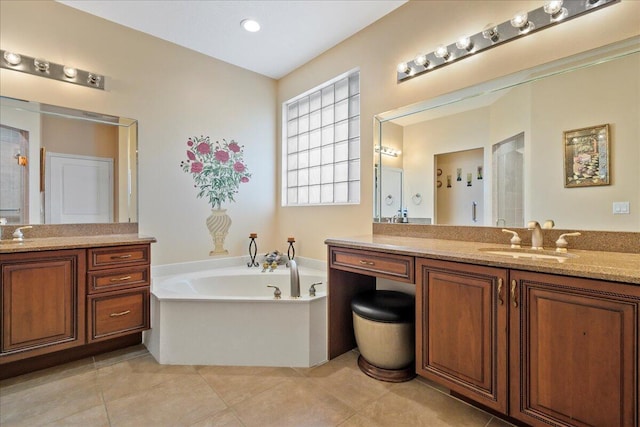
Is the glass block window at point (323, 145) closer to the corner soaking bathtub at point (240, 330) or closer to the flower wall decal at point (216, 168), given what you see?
the flower wall decal at point (216, 168)

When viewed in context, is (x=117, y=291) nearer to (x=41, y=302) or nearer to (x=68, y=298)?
(x=68, y=298)

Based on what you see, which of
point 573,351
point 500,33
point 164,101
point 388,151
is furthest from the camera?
point 164,101

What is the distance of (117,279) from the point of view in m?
2.15

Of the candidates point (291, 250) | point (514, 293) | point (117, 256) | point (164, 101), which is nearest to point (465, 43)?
point (514, 293)

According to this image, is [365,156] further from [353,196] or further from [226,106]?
[226,106]

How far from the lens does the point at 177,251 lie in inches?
114

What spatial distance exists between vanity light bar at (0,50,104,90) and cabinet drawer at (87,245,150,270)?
1381 millimetres

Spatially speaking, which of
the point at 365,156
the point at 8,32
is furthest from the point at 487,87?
the point at 8,32

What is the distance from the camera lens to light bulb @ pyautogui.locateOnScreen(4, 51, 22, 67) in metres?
2.10

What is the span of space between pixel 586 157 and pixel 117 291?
303 centimetres

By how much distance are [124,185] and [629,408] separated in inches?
131

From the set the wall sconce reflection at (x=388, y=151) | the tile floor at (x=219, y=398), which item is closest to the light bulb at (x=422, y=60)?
the wall sconce reflection at (x=388, y=151)

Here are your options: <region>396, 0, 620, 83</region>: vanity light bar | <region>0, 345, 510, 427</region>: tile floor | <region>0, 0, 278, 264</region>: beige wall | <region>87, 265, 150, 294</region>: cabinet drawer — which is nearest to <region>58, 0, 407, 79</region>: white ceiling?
<region>0, 0, 278, 264</region>: beige wall

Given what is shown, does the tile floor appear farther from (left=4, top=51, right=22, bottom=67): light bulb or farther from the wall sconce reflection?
(left=4, top=51, right=22, bottom=67): light bulb
